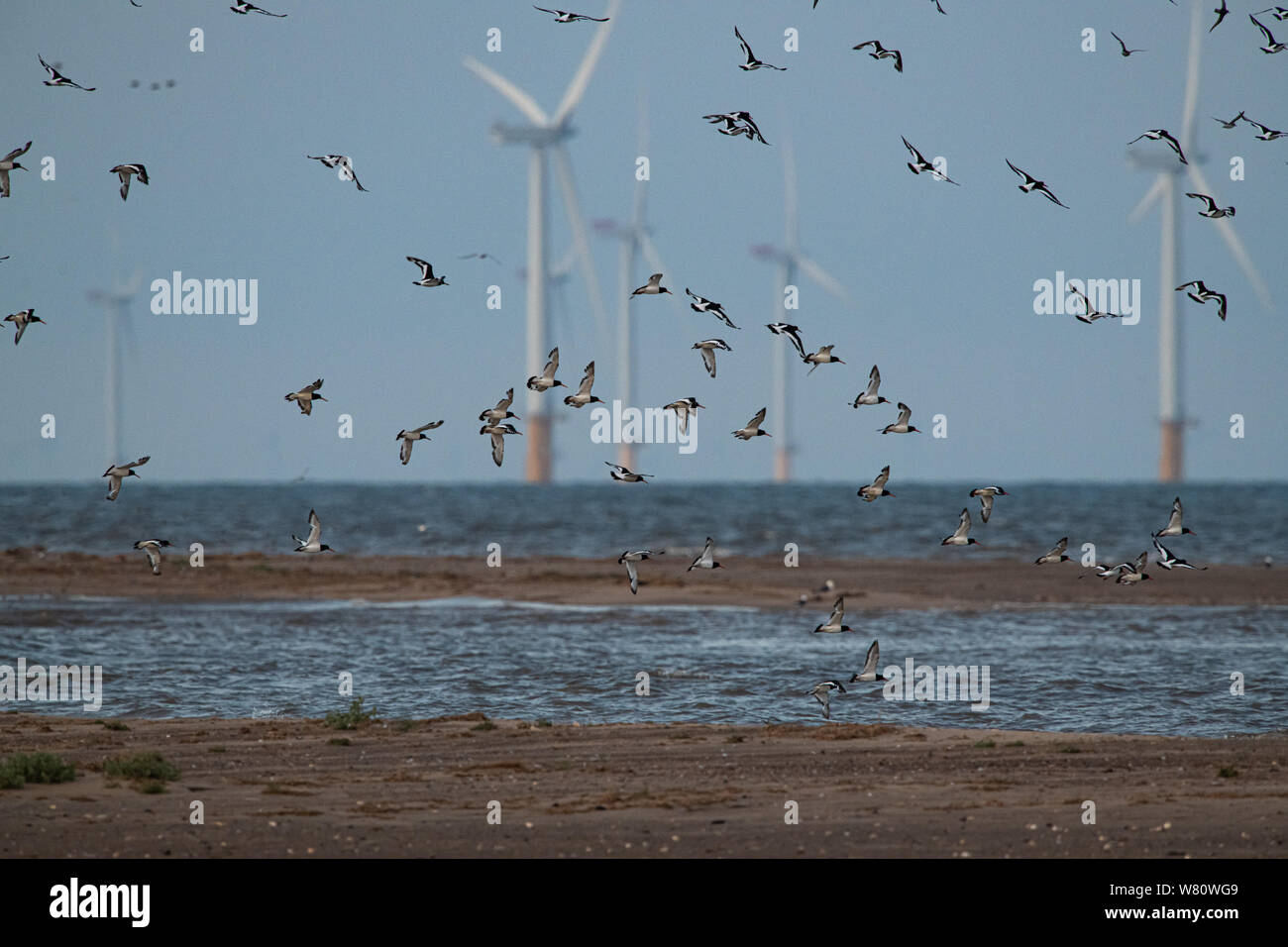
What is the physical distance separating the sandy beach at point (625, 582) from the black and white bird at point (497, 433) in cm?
2015

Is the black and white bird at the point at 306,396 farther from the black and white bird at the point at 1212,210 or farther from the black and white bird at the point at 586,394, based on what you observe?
the black and white bird at the point at 1212,210

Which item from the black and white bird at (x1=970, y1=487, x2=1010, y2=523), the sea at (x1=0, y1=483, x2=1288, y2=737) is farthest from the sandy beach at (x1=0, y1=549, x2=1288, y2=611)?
the black and white bird at (x1=970, y1=487, x2=1010, y2=523)

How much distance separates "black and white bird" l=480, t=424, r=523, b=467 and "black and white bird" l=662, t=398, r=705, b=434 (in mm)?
2554

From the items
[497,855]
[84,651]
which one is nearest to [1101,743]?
[497,855]

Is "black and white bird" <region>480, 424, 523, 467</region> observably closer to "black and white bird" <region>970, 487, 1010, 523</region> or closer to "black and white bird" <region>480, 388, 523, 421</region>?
"black and white bird" <region>480, 388, 523, 421</region>

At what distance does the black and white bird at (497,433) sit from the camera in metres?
26.4

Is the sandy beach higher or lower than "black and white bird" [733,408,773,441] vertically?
lower

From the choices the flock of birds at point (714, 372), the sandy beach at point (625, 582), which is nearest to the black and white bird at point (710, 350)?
the flock of birds at point (714, 372)

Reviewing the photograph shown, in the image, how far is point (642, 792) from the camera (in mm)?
18656

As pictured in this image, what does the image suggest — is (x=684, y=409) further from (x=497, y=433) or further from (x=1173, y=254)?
(x=1173, y=254)

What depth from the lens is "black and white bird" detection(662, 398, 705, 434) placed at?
87.1 ft

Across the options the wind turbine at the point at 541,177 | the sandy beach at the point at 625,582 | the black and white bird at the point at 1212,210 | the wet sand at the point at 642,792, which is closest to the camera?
the wet sand at the point at 642,792

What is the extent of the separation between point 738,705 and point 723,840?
34.7 ft
